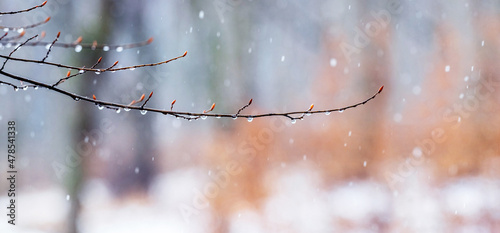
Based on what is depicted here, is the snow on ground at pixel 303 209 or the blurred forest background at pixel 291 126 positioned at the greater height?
the blurred forest background at pixel 291 126

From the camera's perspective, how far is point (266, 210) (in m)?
8.95

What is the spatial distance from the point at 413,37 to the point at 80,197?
A: 739cm

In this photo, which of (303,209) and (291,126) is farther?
(291,126)

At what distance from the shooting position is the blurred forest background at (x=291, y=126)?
856 centimetres

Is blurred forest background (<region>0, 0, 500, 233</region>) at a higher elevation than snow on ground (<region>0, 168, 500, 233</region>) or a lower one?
higher

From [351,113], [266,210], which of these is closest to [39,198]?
[266,210]

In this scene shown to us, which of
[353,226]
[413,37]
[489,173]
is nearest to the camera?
[353,226]

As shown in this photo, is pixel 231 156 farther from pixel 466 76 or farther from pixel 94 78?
pixel 466 76

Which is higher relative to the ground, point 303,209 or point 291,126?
point 291,126

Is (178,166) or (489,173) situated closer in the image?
(489,173)

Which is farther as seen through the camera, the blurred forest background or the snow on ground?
the blurred forest background

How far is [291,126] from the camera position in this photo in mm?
10000

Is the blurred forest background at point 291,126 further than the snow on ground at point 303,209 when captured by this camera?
Yes

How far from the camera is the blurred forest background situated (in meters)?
8.56
